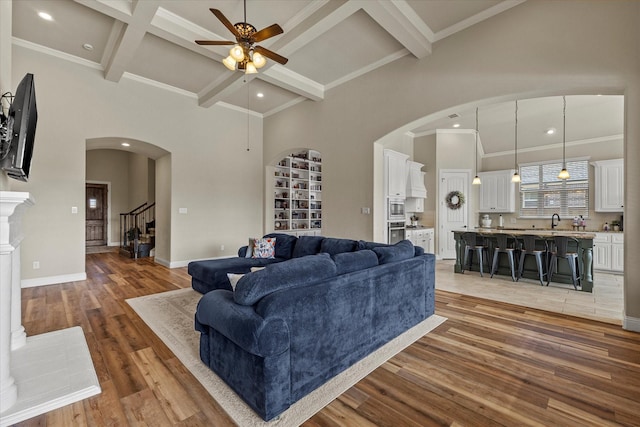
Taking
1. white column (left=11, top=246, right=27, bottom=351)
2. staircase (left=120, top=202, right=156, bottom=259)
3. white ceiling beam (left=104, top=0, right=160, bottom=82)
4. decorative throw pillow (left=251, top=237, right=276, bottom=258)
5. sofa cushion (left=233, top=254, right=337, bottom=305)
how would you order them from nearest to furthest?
1. sofa cushion (left=233, top=254, right=337, bottom=305)
2. white column (left=11, top=246, right=27, bottom=351)
3. white ceiling beam (left=104, top=0, right=160, bottom=82)
4. decorative throw pillow (left=251, top=237, right=276, bottom=258)
5. staircase (left=120, top=202, right=156, bottom=259)

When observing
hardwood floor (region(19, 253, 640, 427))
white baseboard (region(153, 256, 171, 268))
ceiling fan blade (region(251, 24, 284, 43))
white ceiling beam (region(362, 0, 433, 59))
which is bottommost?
hardwood floor (region(19, 253, 640, 427))

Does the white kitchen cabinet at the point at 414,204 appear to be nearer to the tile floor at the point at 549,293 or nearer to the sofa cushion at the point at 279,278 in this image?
the tile floor at the point at 549,293

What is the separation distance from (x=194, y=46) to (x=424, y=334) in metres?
4.82

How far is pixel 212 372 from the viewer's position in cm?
222

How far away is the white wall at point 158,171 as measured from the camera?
4.79 metres

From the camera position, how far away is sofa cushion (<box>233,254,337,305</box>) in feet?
6.11

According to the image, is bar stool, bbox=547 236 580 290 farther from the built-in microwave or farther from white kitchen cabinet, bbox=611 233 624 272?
the built-in microwave

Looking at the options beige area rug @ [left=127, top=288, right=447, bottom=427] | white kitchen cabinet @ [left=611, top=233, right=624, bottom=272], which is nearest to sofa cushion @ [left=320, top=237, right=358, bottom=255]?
beige area rug @ [left=127, top=288, right=447, bottom=427]

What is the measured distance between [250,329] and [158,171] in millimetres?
6530

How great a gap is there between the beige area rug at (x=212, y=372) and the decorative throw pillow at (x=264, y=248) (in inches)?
43.1

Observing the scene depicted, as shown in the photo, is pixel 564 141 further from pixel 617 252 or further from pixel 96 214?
pixel 96 214

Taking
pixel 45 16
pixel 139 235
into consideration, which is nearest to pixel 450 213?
pixel 45 16

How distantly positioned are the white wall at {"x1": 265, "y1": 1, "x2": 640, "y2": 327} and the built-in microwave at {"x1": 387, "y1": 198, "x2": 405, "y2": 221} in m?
0.60

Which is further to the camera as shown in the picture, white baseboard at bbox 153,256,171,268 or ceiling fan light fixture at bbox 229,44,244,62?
white baseboard at bbox 153,256,171,268
